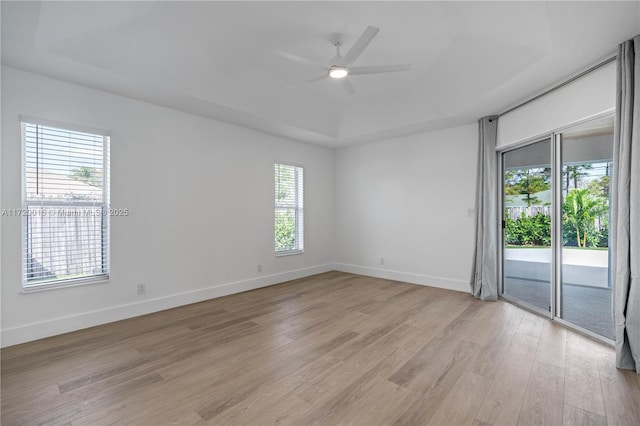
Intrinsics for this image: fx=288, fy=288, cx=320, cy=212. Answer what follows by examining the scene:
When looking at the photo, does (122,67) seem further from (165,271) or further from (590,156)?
(590,156)

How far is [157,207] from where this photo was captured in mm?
3885

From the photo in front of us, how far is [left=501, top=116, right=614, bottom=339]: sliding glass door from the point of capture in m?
3.04

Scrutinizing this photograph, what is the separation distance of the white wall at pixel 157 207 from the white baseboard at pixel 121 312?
11 mm

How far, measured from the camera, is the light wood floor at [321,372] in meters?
1.89

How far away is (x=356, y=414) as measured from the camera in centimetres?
188

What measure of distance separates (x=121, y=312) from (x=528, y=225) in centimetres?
545

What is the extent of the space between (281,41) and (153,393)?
3.35 metres

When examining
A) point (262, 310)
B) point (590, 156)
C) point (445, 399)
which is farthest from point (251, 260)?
point (590, 156)

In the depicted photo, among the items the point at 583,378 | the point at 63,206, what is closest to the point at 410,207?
the point at 583,378

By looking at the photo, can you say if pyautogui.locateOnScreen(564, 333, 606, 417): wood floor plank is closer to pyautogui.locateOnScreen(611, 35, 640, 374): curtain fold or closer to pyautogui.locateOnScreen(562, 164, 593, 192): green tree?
pyautogui.locateOnScreen(611, 35, 640, 374): curtain fold

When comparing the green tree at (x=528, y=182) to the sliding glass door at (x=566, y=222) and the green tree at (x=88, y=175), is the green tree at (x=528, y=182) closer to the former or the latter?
the sliding glass door at (x=566, y=222)

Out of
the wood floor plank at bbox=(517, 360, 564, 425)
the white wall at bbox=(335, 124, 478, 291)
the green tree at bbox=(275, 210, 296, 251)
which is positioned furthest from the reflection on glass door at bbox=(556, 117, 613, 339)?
the green tree at bbox=(275, 210, 296, 251)

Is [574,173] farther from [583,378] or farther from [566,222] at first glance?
[583,378]

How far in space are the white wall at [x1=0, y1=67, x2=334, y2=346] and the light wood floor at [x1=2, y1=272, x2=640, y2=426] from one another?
35 cm
